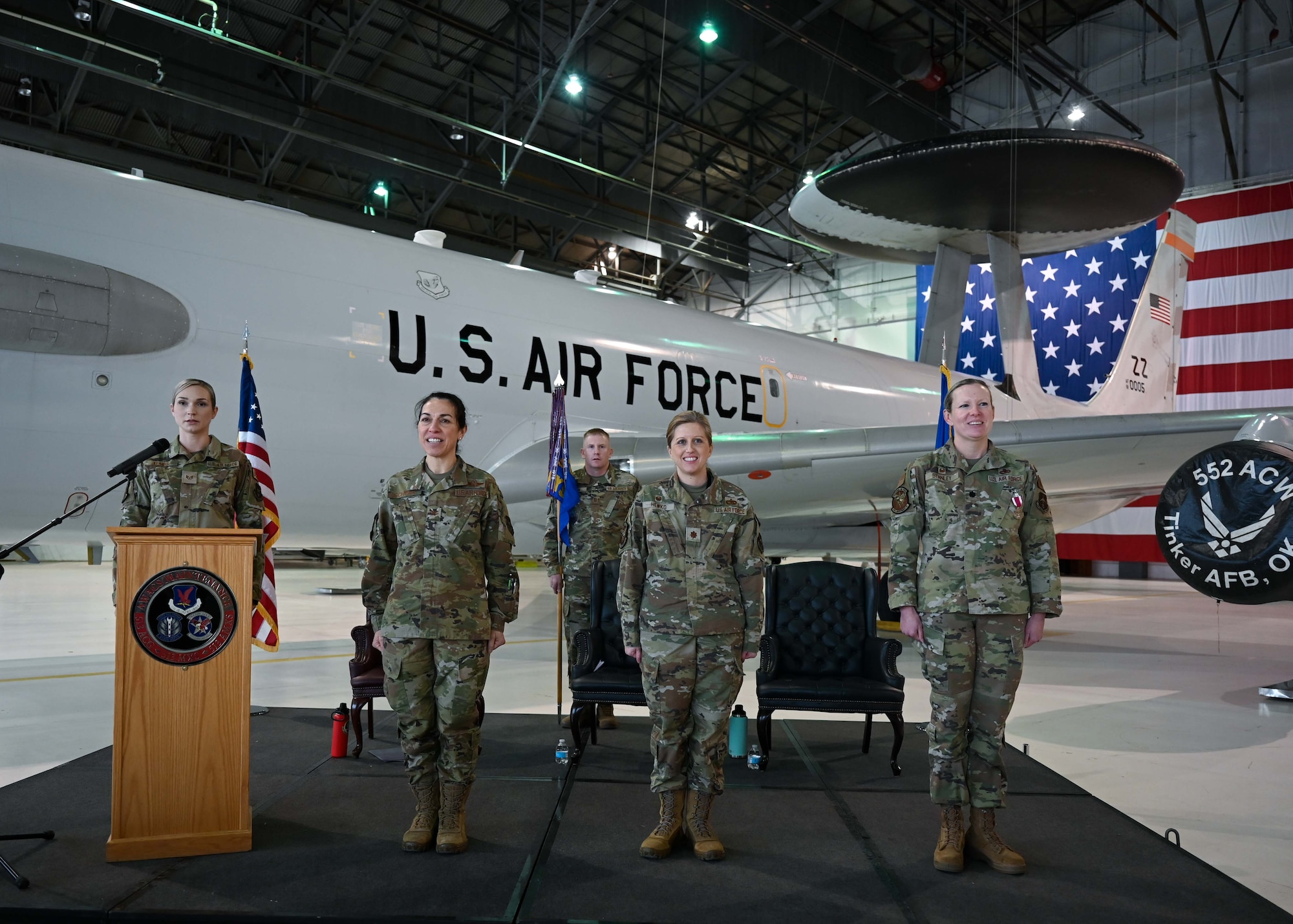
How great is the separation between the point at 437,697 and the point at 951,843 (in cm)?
175

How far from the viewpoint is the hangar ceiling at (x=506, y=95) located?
40.7ft

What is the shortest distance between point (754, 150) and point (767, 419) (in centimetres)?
1109

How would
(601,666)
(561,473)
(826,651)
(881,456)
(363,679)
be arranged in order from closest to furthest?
(363,679) < (601,666) < (826,651) < (561,473) < (881,456)

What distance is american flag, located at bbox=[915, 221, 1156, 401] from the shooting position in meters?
15.9

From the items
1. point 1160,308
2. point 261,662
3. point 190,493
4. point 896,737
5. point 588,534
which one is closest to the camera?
point 190,493

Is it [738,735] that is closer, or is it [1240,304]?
[738,735]

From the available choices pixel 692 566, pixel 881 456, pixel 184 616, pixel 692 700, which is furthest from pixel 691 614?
pixel 881 456

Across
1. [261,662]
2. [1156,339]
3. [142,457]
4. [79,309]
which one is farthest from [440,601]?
[1156,339]

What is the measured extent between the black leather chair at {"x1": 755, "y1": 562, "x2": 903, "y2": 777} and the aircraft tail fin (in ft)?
30.2

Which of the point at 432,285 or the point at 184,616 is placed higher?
the point at 432,285

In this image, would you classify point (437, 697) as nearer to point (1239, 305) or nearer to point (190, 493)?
point (190, 493)

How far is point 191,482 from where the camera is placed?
3.22 metres

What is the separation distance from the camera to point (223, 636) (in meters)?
2.76

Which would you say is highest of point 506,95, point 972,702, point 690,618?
point 506,95
